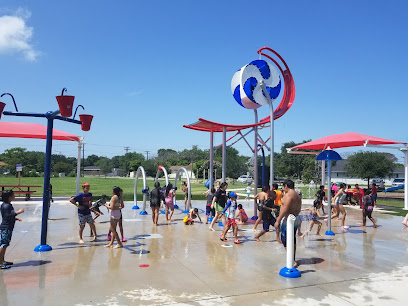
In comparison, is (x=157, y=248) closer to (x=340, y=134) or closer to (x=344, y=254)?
(x=344, y=254)

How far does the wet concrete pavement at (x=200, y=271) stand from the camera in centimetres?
478

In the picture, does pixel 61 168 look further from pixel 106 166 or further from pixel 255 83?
pixel 255 83

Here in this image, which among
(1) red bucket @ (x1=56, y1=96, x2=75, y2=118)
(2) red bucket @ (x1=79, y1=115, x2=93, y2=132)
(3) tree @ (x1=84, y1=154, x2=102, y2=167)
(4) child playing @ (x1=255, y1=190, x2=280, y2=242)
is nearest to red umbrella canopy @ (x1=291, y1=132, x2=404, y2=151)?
(4) child playing @ (x1=255, y1=190, x2=280, y2=242)

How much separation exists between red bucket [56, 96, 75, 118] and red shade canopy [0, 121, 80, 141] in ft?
33.3

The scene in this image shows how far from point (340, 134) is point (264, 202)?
10.0m

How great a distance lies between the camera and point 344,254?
752cm

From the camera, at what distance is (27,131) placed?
629 inches

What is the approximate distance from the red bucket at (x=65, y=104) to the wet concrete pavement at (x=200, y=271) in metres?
3.05

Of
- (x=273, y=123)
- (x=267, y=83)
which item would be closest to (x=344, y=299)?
(x=273, y=123)

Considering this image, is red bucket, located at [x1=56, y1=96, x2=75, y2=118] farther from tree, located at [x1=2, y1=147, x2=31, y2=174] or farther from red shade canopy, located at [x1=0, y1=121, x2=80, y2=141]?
tree, located at [x1=2, y1=147, x2=31, y2=174]

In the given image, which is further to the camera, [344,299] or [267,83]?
[267,83]

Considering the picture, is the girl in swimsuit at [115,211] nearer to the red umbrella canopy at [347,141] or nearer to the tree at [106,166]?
the red umbrella canopy at [347,141]

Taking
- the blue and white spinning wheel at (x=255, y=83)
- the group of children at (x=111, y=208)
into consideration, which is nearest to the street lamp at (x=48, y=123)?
the group of children at (x=111, y=208)

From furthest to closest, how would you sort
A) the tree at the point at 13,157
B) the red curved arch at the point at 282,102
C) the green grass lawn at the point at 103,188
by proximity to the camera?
the tree at the point at 13,157 < the green grass lawn at the point at 103,188 < the red curved arch at the point at 282,102
